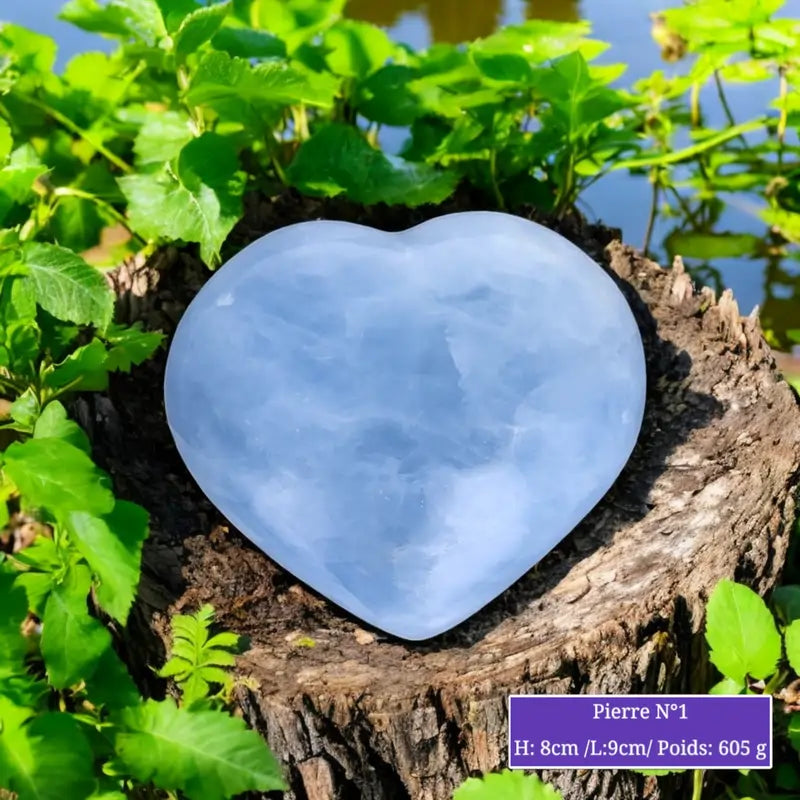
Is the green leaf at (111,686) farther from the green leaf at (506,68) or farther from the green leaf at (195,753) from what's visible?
the green leaf at (506,68)

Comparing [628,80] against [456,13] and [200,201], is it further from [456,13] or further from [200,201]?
[200,201]

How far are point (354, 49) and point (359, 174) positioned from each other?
0.92 feet

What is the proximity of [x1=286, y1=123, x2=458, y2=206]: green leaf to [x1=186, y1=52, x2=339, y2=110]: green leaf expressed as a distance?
0.13 metres

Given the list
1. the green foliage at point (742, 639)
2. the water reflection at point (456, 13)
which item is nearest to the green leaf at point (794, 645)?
the green foliage at point (742, 639)

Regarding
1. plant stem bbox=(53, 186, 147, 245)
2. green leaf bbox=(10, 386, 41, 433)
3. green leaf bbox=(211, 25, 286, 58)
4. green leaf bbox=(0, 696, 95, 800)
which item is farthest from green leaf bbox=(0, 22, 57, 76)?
green leaf bbox=(0, 696, 95, 800)

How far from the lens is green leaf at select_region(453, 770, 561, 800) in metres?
0.73

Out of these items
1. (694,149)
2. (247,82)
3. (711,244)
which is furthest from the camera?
(711,244)

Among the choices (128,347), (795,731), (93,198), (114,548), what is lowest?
(795,731)

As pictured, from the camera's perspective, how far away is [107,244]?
164 cm

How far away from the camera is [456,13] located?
7.35 feet

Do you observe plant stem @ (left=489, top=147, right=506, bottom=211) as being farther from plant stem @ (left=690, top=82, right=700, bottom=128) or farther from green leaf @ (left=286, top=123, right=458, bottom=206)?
plant stem @ (left=690, top=82, right=700, bottom=128)

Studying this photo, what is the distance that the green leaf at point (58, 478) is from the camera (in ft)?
2.27

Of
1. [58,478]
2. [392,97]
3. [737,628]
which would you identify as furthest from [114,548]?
[392,97]

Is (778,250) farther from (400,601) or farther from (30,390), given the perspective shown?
(30,390)
